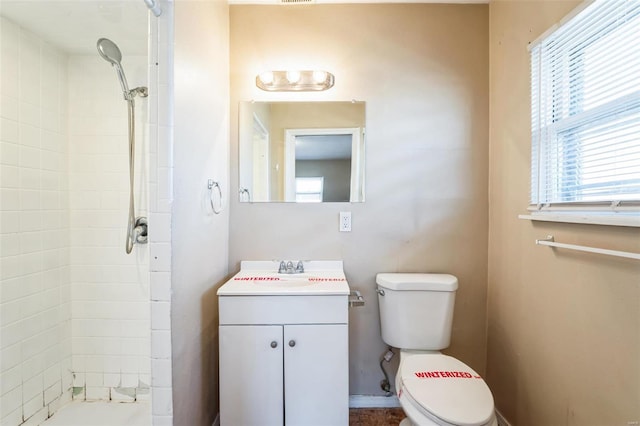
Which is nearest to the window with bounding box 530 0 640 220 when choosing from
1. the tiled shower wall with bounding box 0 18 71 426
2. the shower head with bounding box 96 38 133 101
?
the shower head with bounding box 96 38 133 101

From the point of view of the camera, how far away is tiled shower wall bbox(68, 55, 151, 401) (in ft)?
5.16

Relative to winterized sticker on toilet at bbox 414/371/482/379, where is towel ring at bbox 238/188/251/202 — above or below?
above

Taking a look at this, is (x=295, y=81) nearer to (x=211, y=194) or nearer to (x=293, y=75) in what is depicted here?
(x=293, y=75)

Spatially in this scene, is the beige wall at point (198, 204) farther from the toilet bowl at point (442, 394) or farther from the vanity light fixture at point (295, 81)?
the toilet bowl at point (442, 394)

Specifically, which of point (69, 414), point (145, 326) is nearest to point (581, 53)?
point (145, 326)

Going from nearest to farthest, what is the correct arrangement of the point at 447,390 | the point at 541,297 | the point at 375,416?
1. the point at 447,390
2. the point at 541,297
3. the point at 375,416

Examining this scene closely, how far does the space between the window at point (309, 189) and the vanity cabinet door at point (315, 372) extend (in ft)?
2.41

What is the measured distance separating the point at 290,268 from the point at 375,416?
100 cm

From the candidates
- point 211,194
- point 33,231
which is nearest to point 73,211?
point 33,231

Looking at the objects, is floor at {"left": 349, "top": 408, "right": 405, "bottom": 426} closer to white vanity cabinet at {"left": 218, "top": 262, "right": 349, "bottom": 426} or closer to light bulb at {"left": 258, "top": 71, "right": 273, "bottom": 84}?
white vanity cabinet at {"left": 218, "top": 262, "right": 349, "bottom": 426}

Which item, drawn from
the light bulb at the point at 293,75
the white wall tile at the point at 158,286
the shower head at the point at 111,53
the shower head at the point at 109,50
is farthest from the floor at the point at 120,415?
the light bulb at the point at 293,75

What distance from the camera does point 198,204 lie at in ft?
4.19

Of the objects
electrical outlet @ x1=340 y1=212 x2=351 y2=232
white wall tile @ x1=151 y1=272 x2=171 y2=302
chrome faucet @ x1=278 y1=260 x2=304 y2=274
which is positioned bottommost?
chrome faucet @ x1=278 y1=260 x2=304 y2=274

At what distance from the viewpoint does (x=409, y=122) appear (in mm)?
1678
